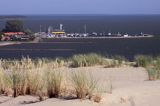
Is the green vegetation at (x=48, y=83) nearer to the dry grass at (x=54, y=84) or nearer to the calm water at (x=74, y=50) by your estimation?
the dry grass at (x=54, y=84)

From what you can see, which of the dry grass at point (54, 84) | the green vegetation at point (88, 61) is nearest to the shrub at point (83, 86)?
the dry grass at point (54, 84)

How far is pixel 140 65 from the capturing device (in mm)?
26188

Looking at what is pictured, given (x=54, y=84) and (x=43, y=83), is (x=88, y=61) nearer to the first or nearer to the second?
(x=43, y=83)

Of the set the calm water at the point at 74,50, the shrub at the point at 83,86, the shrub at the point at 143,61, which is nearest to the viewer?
the shrub at the point at 83,86

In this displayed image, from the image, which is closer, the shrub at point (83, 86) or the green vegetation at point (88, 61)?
the shrub at point (83, 86)

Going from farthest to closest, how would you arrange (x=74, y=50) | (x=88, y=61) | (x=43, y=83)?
(x=74, y=50) < (x=88, y=61) < (x=43, y=83)

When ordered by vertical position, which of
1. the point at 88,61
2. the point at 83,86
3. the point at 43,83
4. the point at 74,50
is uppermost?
the point at 83,86

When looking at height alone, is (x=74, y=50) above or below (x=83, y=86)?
below

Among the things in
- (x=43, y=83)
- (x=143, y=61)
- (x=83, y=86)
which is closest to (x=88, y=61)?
(x=143, y=61)

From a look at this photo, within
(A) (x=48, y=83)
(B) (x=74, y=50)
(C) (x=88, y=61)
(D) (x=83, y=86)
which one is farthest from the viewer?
(B) (x=74, y=50)

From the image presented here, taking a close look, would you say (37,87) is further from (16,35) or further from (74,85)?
(16,35)

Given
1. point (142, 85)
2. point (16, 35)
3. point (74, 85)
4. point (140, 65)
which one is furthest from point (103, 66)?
point (16, 35)

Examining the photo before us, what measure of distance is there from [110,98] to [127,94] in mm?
651

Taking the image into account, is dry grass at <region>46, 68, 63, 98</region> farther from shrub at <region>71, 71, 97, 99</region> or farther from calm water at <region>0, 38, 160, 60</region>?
calm water at <region>0, 38, 160, 60</region>
